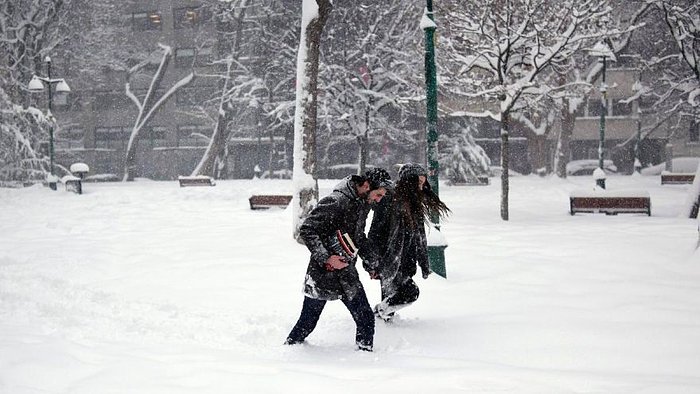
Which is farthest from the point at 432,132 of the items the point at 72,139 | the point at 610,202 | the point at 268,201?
the point at 72,139

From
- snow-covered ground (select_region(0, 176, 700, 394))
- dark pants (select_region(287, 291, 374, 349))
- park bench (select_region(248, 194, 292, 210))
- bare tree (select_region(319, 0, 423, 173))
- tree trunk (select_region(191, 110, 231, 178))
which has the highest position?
bare tree (select_region(319, 0, 423, 173))

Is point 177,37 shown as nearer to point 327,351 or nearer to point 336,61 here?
point 336,61

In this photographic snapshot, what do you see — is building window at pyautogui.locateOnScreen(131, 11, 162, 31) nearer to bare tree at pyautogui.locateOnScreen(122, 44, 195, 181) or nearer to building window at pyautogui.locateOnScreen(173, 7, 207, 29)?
building window at pyautogui.locateOnScreen(173, 7, 207, 29)

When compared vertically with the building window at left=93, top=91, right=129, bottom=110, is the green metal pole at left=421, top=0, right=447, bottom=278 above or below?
below

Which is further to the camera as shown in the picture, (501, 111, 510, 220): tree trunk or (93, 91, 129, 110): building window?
(93, 91, 129, 110): building window

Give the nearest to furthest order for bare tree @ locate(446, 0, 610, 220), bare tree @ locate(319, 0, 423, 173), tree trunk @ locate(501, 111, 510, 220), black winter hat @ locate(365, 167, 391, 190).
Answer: black winter hat @ locate(365, 167, 391, 190) → bare tree @ locate(446, 0, 610, 220) → tree trunk @ locate(501, 111, 510, 220) → bare tree @ locate(319, 0, 423, 173)

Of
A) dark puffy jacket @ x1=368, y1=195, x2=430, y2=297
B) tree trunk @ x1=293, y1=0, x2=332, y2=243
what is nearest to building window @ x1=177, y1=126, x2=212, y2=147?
tree trunk @ x1=293, y1=0, x2=332, y2=243

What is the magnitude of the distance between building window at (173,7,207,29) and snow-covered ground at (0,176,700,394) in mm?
35586

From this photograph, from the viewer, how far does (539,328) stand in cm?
600

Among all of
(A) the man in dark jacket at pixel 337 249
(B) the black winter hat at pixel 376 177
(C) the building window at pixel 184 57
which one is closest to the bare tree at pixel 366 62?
(B) the black winter hat at pixel 376 177

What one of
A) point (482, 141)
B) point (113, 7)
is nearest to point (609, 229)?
point (482, 141)

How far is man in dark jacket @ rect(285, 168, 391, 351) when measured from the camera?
4.86 meters

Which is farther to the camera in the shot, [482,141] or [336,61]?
[482,141]

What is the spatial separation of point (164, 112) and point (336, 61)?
26.0 metres
